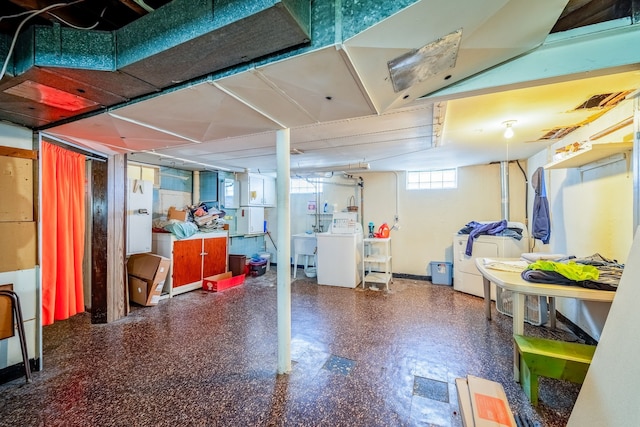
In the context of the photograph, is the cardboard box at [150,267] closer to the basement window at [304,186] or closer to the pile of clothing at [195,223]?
the pile of clothing at [195,223]

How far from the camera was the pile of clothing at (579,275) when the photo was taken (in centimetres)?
175

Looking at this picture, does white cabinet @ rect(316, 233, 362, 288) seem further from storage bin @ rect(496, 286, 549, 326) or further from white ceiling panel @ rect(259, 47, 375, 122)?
white ceiling panel @ rect(259, 47, 375, 122)

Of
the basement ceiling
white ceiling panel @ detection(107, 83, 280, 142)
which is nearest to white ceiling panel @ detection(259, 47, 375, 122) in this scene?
the basement ceiling

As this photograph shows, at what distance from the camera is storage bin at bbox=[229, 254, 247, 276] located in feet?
17.0

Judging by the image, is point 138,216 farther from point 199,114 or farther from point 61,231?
point 199,114

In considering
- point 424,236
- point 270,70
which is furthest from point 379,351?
point 424,236

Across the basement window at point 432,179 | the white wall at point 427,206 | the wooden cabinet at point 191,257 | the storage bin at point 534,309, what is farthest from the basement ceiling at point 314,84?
the basement window at point 432,179

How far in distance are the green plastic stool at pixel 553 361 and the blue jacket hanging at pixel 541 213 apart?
6.79ft

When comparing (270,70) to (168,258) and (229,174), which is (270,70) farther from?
(229,174)

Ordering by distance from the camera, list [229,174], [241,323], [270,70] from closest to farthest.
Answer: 1. [270,70]
2. [241,323]
3. [229,174]

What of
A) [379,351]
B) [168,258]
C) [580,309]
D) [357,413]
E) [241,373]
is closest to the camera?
[357,413]

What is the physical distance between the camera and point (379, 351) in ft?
8.11

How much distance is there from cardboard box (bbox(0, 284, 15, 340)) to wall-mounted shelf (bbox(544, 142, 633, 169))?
4.59 m

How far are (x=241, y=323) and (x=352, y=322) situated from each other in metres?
1.32
